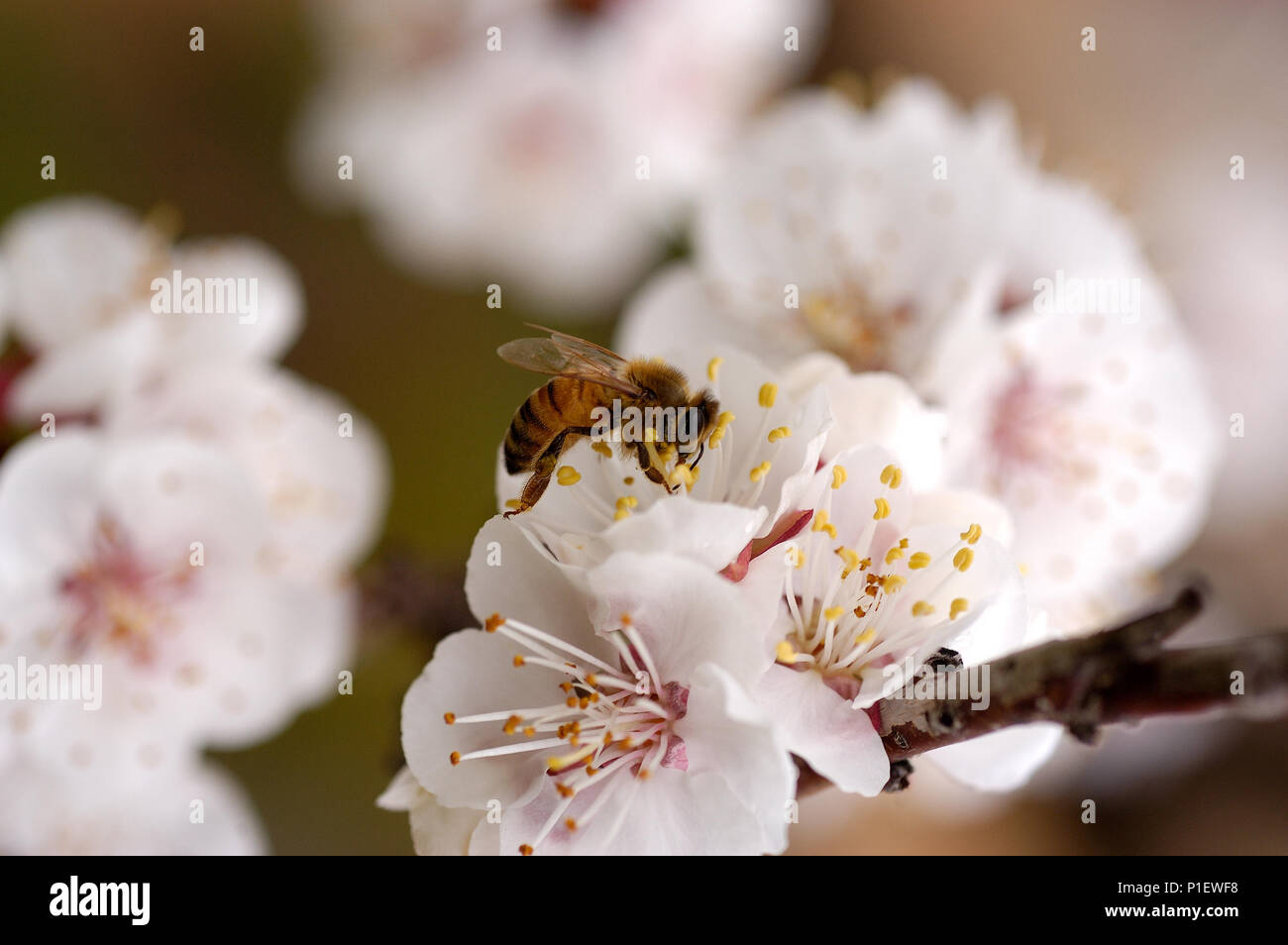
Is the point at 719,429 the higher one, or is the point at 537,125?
the point at 537,125

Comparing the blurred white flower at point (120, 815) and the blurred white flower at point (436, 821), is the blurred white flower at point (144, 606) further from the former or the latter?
the blurred white flower at point (436, 821)

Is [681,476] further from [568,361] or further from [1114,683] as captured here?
[1114,683]

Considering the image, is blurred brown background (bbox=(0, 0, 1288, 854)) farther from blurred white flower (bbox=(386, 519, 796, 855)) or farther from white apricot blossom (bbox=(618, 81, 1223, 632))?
blurred white flower (bbox=(386, 519, 796, 855))

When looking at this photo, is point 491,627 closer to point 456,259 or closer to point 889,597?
point 889,597

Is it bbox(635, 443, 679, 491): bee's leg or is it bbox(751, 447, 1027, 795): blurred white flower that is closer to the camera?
bbox(751, 447, 1027, 795): blurred white flower

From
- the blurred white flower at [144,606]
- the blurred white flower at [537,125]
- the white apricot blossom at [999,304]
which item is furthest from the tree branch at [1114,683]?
the blurred white flower at [537,125]

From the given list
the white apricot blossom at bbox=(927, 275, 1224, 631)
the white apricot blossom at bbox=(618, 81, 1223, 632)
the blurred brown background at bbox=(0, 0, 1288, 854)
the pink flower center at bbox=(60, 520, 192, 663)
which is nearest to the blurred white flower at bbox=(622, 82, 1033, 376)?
the white apricot blossom at bbox=(618, 81, 1223, 632)

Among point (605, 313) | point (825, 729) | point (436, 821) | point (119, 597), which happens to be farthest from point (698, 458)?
point (605, 313)
